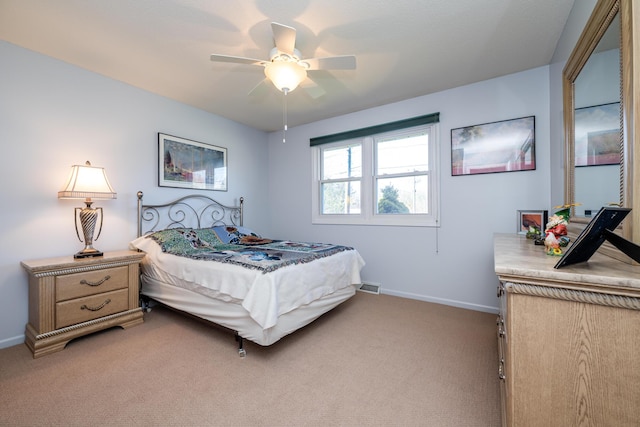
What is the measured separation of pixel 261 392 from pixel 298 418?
320 millimetres

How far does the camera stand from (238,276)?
1951 mm

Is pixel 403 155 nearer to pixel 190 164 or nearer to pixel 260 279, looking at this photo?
pixel 260 279

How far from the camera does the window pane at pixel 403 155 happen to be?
3.31 metres

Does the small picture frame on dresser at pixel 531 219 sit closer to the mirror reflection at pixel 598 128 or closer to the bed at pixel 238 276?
the mirror reflection at pixel 598 128

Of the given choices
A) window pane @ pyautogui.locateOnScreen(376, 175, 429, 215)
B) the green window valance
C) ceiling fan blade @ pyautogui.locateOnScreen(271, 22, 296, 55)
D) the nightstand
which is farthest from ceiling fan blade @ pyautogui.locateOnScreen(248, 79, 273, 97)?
the nightstand

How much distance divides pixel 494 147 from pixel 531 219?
2.87 ft

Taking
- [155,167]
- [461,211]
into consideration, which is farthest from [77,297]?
[461,211]

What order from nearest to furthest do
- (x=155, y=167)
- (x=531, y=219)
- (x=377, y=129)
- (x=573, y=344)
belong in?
(x=573, y=344)
(x=531, y=219)
(x=155, y=167)
(x=377, y=129)

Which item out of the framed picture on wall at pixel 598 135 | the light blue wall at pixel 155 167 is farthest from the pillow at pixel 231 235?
the framed picture on wall at pixel 598 135

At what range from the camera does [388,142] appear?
3.59 metres

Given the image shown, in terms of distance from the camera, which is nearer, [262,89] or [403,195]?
[262,89]

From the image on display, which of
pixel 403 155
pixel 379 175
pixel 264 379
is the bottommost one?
pixel 264 379

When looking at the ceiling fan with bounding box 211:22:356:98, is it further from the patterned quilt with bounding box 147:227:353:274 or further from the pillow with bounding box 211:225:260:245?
the pillow with bounding box 211:225:260:245

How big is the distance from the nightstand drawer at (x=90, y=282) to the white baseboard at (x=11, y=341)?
0.57m
